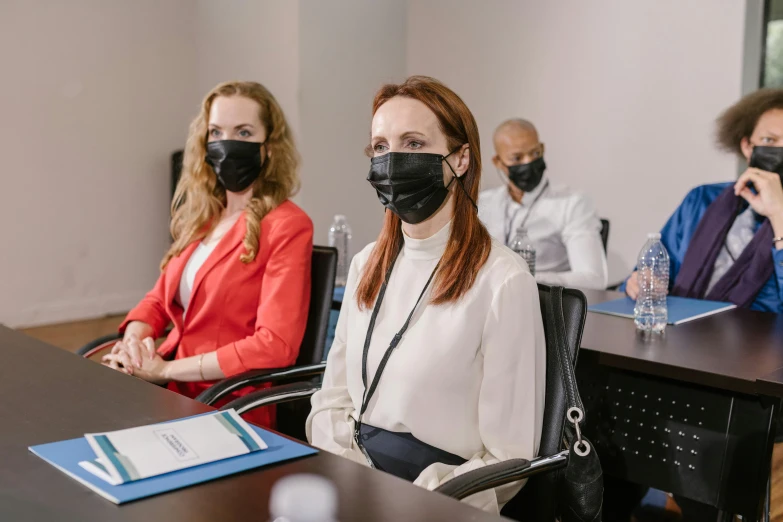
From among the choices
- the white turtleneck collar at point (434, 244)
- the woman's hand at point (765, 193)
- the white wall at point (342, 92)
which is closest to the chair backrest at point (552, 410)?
the white turtleneck collar at point (434, 244)

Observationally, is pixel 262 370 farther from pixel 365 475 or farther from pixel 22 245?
pixel 22 245

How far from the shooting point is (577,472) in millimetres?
1447

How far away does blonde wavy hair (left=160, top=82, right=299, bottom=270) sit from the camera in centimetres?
228

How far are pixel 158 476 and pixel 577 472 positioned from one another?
2.51 ft

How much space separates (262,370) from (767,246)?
171cm

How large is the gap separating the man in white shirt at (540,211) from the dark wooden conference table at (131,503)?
2339 millimetres

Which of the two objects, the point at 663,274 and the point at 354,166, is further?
the point at 354,166

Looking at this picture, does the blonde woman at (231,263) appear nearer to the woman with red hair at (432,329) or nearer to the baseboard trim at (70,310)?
the woman with red hair at (432,329)

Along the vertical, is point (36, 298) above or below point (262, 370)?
below

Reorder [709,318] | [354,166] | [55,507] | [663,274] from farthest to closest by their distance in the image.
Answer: [354,166], [663,274], [709,318], [55,507]

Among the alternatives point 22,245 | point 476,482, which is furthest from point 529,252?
point 22,245

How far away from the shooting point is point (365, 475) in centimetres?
112

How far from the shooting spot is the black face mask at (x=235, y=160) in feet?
A: 7.42

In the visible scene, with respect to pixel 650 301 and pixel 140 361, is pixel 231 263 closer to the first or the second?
pixel 140 361
